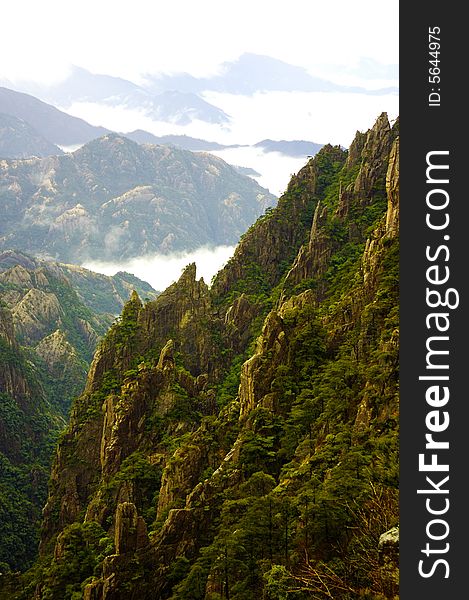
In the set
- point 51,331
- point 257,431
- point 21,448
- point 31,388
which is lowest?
point 257,431

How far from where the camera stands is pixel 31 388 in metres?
123

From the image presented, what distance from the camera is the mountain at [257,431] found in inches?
853

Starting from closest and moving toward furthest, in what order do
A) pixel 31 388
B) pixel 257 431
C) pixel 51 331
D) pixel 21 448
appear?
pixel 257 431 → pixel 21 448 → pixel 31 388 → pixel 51 331

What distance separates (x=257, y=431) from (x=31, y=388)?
9789 centimetres

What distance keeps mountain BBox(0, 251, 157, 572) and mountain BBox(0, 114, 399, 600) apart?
2876cm

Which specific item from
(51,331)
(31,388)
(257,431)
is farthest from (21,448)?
(257,431)

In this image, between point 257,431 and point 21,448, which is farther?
point 21,448

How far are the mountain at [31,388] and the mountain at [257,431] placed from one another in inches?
1132

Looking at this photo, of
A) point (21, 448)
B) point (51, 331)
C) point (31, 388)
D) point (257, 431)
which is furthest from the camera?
point (51, 331)

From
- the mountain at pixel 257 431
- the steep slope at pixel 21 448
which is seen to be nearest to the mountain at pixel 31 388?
the steep slope at pixel 21 448

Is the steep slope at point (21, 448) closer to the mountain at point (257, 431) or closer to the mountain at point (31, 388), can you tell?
the mountain at point (31, 388)

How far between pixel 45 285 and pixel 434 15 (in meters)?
194

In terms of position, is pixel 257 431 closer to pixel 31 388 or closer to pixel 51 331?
pixel 31 388

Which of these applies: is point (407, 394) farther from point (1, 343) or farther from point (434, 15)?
point (1, 343)
